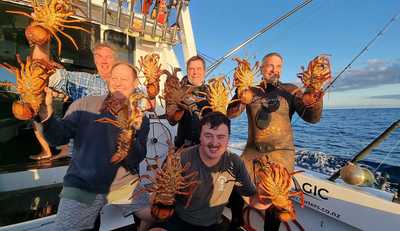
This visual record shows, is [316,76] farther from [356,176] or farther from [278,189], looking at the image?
[356,176]

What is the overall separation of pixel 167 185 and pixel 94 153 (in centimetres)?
83

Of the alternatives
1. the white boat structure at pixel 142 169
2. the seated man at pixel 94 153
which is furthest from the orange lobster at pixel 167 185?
the white boat structure at pixel 142 169

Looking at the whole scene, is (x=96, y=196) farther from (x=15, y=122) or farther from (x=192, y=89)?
(x=15, y=122)

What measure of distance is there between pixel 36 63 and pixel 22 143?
373 cm

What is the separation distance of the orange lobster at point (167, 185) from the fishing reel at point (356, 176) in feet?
8.67

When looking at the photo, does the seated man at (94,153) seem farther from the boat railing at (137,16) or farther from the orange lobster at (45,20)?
the boat railing at (137,16)

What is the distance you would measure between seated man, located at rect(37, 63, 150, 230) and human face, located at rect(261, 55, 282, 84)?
6.01 feet

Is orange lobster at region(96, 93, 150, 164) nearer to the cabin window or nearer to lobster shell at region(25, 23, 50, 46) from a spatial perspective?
lobster shell at region(25, 23, 50, 46)

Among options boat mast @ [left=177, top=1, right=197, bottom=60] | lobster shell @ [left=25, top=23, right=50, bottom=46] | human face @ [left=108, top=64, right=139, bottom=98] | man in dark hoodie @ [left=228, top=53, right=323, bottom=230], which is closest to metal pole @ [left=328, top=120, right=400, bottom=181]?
man in dark hoodie @ [left=228, top=53, right=323, bottom=230]

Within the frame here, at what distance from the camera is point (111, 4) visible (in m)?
5.43

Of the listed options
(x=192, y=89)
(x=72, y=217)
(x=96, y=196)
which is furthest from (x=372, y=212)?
(x=72, y=217)

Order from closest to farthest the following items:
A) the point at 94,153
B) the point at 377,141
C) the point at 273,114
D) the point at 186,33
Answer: the point at 94,153 → the point at 273,114 → the point at 377,141 → the point at 186,33

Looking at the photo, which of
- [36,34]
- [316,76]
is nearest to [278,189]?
[316,76]

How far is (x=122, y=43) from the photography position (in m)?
5.98
